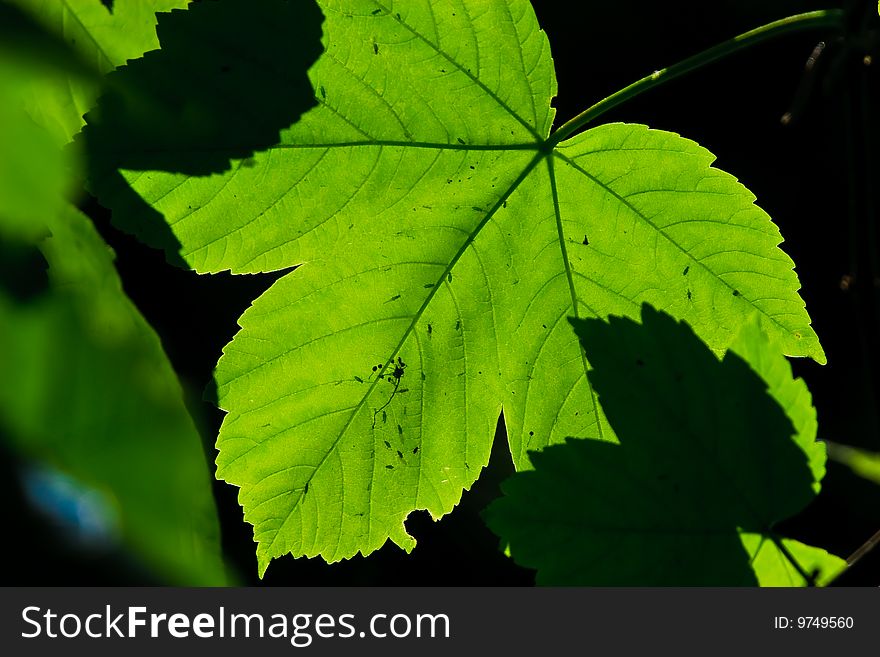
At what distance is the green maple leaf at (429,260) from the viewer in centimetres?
118

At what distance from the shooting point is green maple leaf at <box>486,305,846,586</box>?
3.32ft

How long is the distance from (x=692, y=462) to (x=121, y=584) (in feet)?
2.81

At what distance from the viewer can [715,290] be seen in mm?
1237

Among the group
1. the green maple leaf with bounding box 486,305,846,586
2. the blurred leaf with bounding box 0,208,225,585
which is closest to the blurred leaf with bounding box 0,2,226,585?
the blurred leaf with bounding box 0,208,225,585

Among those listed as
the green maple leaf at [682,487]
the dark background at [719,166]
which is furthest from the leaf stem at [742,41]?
the dark background at [719,166]

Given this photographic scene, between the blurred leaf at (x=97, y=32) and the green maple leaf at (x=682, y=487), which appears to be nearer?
the green maple leaf at (x=682, y=487)

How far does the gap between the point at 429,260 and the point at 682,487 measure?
19.1 inches

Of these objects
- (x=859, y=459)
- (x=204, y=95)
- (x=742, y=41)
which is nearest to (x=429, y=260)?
(x=204, y=95)

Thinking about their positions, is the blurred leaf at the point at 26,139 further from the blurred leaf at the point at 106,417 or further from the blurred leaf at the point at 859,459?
the blurred leaf at the point at 859,459

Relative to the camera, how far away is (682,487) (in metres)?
1.03

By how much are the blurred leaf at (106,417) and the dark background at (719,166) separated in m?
2.51

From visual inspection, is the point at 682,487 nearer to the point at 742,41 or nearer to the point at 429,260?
the point at 429,260

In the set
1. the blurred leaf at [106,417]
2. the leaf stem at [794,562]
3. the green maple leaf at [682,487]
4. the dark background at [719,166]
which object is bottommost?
the blurred leaf at [106,417]

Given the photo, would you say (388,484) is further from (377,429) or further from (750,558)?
(750,558)
